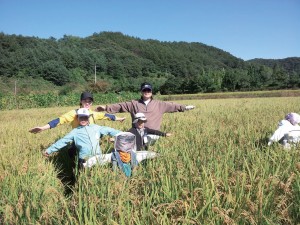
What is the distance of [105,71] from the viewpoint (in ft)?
273

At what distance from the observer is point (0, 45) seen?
65.4m

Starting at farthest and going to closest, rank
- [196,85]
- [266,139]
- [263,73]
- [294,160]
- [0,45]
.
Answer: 1. [263,73]
2. [0,45]
3. [196,85]
4. [266,139]
5. [294,160]

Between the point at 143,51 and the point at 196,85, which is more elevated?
the point at 143,51

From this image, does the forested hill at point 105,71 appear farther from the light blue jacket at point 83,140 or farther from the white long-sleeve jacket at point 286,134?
the white long-sleeve jacket at point 286,134

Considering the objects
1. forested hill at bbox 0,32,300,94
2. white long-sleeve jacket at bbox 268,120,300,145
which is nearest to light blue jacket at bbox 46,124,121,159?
white long-sleeve jacket at bbox 268,120,300,145

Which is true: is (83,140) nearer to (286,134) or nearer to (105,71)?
(286,134)

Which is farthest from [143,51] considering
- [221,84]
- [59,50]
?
[221,84]

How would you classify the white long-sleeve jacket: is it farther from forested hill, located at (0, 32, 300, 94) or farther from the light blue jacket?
forested hill, located at (0, 32, 300, 94)

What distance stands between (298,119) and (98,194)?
11.2 feet

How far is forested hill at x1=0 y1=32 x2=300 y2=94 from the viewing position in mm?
58594

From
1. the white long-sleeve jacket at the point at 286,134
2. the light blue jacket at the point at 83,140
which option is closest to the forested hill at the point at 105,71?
the light blue jacket at the point at 83,140

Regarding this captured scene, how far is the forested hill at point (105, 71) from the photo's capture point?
58594 millimetres

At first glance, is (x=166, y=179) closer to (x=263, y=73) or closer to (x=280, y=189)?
(x=280, y=189)

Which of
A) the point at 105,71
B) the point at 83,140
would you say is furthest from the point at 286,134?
the point at 105,71
